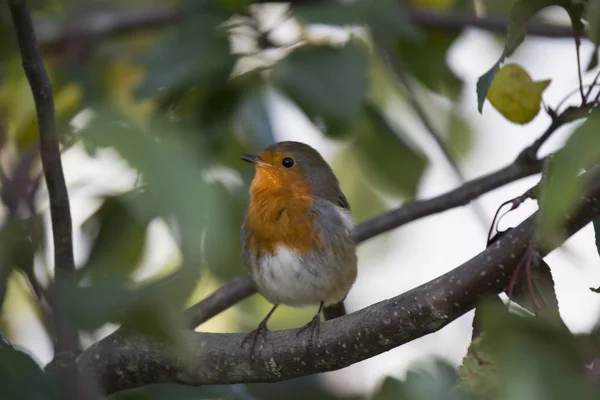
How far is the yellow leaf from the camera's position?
8.07ft

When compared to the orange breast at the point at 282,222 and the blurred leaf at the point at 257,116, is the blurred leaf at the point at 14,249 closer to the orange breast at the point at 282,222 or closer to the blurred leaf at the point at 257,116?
the blurred leaf at the point at 257,116

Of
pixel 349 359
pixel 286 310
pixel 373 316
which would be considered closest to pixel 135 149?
pixel 373 316

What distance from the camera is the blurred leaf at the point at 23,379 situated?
1.82 meters

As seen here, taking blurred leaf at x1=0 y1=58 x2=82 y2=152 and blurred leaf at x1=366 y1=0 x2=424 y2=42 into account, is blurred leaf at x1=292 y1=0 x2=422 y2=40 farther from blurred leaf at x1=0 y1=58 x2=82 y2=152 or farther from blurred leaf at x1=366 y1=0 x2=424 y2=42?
blurred leaf at x1=0 y1=58 x2=82 y2=152

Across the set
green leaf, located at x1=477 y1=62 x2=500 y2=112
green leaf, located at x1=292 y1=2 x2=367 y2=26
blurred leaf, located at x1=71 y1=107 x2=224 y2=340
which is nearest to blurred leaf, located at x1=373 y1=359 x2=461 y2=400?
blurred leaf, located at x1=71 y1=107 x2=224 y2=340

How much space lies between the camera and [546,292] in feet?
6.12

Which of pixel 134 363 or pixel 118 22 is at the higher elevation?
pixel 118 22

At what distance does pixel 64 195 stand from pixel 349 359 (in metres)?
1.06

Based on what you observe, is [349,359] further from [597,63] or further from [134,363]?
[597,63]

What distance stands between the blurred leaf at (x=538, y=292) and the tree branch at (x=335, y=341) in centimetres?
5

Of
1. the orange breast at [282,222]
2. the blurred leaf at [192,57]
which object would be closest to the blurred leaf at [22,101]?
the blurred leaf at [192,57]

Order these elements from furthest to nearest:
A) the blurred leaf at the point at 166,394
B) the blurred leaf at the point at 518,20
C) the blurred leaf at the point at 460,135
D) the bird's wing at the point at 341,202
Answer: the blurred leaf at the point at 460,135 < the bird's wing at the point at 341,202 < the blurred leaf at the point at 166,394 < the blurred leaf at the point at 518,20

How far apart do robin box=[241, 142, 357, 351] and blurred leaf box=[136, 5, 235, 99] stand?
64cm

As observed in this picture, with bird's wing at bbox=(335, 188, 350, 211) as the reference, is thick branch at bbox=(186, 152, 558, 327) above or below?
below
